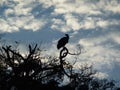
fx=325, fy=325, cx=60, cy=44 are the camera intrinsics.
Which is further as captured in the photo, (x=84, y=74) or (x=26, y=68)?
(x=84, y=74)

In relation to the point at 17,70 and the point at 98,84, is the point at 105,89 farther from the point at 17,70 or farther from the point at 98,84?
the point at 17,70

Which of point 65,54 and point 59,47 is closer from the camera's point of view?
point 65,54

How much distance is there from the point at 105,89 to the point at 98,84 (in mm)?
2572

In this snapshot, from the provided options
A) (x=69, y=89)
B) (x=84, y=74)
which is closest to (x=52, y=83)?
(x=84, y=74)

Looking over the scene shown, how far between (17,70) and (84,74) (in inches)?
1233

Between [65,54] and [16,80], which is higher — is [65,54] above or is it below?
above

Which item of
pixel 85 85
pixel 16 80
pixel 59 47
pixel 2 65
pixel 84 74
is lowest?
pixel 85 85

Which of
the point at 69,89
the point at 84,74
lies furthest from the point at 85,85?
the point at 84,74

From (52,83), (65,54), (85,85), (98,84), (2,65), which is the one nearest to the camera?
(65,54)

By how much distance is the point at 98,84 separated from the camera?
269 ft

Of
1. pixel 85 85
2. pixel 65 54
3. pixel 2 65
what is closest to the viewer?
pixel 65 54

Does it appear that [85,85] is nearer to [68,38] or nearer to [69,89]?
[69,89]

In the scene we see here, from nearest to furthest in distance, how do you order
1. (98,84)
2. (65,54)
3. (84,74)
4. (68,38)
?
(65,54) < (68,38) < (84,74) < (98,84)

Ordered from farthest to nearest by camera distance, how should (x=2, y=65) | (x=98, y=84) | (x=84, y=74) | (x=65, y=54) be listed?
(x=98, y=84), (x=84, y=74), (x=2, y=65), (x=65, y=54)
